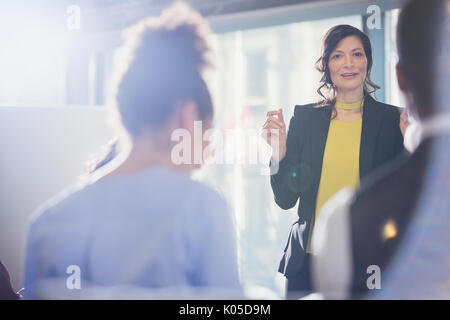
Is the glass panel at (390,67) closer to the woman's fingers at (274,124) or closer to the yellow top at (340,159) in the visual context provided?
the yellow top at (340,159)

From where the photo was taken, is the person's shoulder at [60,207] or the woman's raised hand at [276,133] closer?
the person's shoulder at [60,207]

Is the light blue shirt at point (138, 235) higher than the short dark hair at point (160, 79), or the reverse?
the short dark hair at point (160, 79)

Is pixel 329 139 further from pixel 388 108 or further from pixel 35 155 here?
pixel 35 155

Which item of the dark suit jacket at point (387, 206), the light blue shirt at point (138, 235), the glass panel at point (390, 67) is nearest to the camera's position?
the dark suit jacket at point (387, 206)

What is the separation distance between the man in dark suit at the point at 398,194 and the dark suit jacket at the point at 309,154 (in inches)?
6.7

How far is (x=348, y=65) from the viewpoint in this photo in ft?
3.90

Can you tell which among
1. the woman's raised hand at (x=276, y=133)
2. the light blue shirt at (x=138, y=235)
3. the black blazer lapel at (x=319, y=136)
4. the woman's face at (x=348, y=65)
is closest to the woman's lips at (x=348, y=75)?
the woman's face at (x=348, y=65)

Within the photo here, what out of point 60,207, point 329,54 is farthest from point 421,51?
point 60,207

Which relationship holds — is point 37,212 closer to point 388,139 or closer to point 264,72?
point 264,72

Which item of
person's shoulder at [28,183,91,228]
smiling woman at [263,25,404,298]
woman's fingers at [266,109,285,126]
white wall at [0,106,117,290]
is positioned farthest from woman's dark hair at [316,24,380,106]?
person's shoulder at [28,183,91,228]

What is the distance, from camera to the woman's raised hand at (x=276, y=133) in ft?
3.95

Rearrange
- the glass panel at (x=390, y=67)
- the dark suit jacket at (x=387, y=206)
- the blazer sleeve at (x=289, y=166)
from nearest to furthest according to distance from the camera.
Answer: the dark suit jacket at (x=387, y=206)
the glass panel at (x=390, y=67)
the blazer sleeve at (x=289, y=166)

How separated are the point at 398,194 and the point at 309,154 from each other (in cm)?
35

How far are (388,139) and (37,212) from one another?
0.99m
